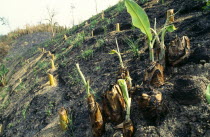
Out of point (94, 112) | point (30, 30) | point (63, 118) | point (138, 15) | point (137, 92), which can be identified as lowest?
point (63, 118)

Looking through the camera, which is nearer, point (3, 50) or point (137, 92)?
point (137, 92)

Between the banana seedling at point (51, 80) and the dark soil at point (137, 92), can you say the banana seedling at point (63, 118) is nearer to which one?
the dark soil at point (137, 92)

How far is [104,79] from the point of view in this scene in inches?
113

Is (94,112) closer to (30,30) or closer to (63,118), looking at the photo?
(63,118)

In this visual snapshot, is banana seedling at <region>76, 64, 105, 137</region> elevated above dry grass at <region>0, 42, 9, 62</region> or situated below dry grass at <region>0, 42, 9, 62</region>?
below

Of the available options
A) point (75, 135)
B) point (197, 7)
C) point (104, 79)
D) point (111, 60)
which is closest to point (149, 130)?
point (75, 135)

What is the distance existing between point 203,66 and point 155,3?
3.83 metres

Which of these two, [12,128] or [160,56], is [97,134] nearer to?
[160,56]

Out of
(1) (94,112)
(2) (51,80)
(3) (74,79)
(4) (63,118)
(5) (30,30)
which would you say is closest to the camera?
(1) (94,112)

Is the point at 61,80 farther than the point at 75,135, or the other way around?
the point at 61,80

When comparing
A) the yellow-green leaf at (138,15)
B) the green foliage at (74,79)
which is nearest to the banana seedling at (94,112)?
the yellow-green leaf at (138,15)

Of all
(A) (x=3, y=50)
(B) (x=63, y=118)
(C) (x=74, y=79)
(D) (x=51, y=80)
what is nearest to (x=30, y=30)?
(A) (x=3, y=50)

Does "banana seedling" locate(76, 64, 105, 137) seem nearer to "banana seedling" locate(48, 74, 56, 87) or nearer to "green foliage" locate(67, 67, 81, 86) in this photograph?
"green foliage" locate(67, 67, 81, 86)

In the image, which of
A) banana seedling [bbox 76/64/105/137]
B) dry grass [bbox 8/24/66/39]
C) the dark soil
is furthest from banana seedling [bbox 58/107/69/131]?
dry grass [bbox 8/24/66/39]
